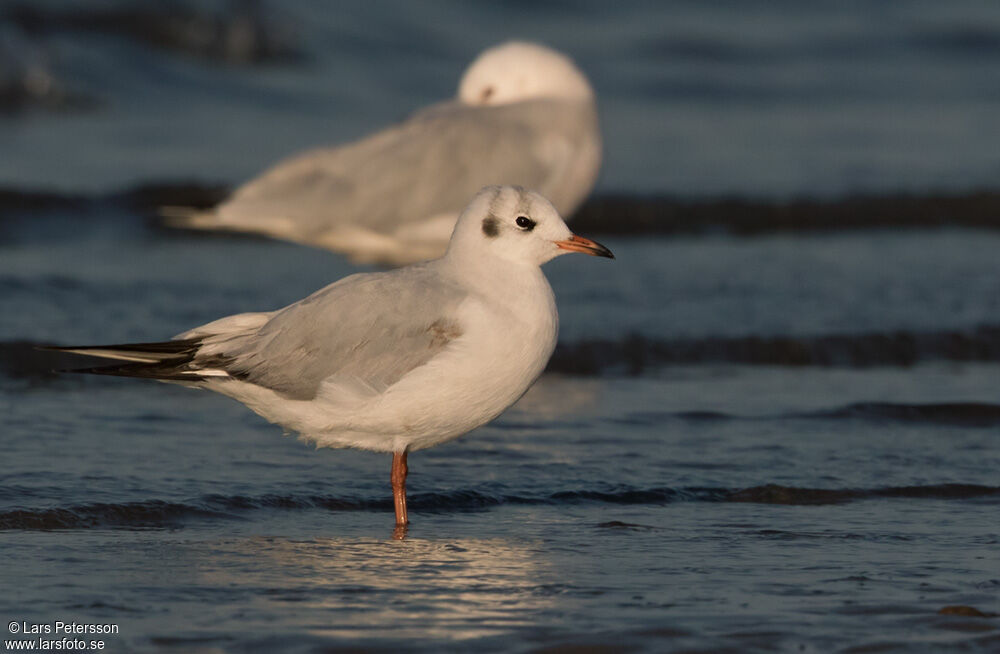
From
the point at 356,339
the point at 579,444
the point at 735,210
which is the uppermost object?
the point at 735,210

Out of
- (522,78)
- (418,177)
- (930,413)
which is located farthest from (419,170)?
(930,413)

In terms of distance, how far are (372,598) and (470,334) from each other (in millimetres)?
1097

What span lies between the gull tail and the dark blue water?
1.45ft

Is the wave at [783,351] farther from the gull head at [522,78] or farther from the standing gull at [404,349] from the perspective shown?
the standing gull at [404,349]

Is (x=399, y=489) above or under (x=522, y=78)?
under

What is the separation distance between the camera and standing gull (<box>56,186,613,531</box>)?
5059mm

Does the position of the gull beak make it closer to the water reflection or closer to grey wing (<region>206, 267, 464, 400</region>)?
grey wing (<region>206, 267, 464, 400</region>)

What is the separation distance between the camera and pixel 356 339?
17.0 ft

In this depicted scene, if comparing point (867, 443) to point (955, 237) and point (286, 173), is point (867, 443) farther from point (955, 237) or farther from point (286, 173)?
point (955, 237)

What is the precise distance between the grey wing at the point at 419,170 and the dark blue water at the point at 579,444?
20.9 inches

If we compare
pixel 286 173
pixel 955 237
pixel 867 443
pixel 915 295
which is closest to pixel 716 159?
pixel 955 237

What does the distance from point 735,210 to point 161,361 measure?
7.60 metres

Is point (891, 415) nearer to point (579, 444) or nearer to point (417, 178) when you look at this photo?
point (579, 444)

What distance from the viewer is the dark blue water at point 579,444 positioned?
4.17 meters
